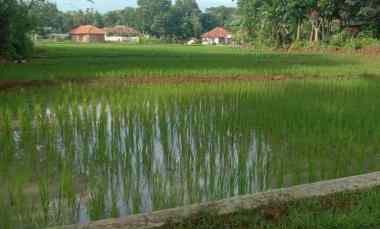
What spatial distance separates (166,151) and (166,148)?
11 centimetres

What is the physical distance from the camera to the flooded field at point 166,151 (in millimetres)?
3982

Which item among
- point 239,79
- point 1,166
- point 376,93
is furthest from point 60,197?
point 239,79

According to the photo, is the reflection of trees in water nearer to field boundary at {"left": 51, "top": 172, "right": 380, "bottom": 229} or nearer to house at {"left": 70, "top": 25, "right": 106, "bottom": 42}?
field boundary at {"left": 51, "top": 172, "right": 380, "bottom": 229}

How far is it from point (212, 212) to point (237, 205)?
0.83 ft

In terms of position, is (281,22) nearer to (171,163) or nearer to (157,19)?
(171,163)

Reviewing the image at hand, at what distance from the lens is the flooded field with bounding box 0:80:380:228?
13.1 ft

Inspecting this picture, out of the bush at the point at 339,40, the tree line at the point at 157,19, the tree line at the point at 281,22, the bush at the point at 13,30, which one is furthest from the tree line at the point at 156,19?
the bush at the point at 13,30

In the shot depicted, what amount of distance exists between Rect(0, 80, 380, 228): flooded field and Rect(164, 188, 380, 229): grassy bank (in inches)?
30.6

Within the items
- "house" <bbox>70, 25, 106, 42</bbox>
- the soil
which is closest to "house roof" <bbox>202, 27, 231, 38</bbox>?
"house" <bbox>70, 25, 106, 42</bbox>

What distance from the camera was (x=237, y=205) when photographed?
3371mm

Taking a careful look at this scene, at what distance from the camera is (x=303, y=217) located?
10.4 ft

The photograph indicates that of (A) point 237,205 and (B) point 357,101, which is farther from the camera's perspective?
(B) point 357,101

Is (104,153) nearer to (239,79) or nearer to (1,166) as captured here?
(1,166)

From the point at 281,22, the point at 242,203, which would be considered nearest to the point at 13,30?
the point at 242,203
